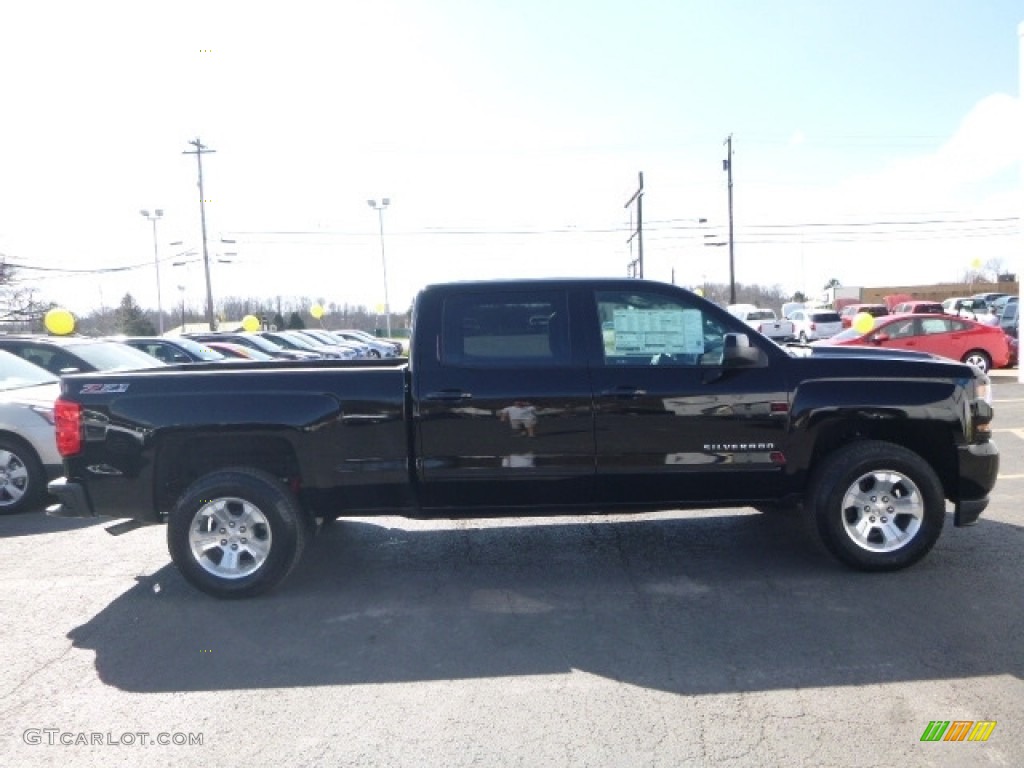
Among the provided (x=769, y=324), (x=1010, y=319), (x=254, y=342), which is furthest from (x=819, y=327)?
(x=254, y=342)

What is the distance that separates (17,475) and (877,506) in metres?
7.60

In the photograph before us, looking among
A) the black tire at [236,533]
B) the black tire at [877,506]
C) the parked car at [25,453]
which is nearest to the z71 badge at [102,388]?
the black tire at [236,533]

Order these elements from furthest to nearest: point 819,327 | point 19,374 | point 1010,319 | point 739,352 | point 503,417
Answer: point 819,327 < point 1010,319 < point 19,374 < point 503,417 < point 739,352

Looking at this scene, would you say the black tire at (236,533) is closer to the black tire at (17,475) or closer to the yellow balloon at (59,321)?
the black tire at (17,475)

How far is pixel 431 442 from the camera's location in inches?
212

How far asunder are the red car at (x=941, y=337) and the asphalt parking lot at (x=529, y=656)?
12.2m

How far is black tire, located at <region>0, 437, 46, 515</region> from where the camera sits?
8.01 m

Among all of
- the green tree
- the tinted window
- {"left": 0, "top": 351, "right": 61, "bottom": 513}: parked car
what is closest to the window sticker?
the tinted window

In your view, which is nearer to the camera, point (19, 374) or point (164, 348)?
point (19, 374)

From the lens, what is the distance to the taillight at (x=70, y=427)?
214 inches

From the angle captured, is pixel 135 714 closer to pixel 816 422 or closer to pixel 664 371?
pixel 664 371

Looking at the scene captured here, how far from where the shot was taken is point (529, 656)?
174 inches

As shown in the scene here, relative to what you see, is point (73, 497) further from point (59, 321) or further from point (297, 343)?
point (297, 343)

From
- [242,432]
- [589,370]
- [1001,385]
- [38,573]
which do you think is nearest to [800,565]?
[589,370]
